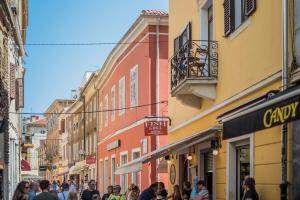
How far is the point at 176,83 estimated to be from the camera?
15.2 m

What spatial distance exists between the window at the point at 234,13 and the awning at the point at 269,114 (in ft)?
9.71

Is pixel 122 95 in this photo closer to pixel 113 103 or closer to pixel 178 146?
pixel 113 103

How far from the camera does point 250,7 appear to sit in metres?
11.4

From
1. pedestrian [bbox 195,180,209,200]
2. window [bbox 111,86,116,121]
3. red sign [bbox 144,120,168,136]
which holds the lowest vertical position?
pedestrian [bbox 195,180,209,200]

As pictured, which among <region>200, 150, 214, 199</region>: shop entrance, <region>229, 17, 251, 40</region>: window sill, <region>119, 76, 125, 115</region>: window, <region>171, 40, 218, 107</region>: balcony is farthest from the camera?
<region>119, 76, 125, 115</region>: window

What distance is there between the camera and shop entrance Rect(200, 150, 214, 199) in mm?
15078

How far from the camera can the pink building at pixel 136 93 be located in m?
22.8

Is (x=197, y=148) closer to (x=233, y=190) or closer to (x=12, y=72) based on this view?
(x=233, y=190)

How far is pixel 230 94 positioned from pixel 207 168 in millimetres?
3330

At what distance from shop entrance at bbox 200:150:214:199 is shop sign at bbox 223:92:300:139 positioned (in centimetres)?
511

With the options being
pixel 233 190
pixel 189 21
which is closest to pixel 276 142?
pixel 233 190

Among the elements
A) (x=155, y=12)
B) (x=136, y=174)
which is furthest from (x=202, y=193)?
(x=136, y=174)

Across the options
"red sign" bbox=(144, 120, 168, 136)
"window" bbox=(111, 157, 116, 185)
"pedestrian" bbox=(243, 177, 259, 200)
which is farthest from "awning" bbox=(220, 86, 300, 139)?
"window" bbox=(111, 157, 116, 185)

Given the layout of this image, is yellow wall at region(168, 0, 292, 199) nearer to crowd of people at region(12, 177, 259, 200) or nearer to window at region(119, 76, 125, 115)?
crowd of people at region(12, 177, 259, 200)
